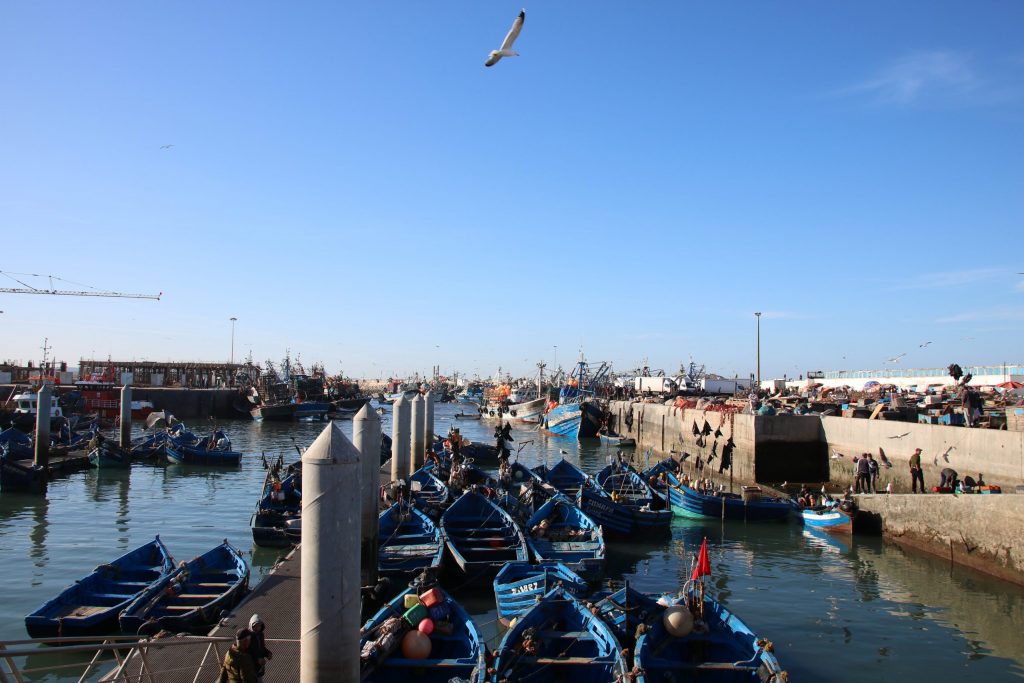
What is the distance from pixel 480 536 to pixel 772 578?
8.80 m

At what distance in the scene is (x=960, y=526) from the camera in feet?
71.8

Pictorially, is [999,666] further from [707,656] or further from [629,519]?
[629,519]

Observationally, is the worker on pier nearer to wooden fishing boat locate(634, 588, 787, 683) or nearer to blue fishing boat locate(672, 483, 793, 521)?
blue fishing boat locate(672, 483, 793, 521)

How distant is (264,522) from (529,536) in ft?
A: 30.2

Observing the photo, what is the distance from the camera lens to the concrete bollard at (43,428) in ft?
116

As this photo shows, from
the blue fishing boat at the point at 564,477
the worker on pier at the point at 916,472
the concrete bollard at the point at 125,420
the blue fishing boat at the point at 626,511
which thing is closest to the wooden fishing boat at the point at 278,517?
the blue fishing boat at the point at 626,511

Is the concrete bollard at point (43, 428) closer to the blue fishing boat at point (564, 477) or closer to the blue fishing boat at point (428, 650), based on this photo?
the blue fishing boat at point (564, 477)

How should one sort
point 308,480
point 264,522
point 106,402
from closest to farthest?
point 308,480, point 264,522, point 106,402

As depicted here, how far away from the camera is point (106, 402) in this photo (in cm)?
7512

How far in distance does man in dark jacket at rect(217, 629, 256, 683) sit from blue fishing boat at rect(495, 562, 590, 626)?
708 cm

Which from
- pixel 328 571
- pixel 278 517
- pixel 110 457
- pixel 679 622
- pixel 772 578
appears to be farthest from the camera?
pixel 110 457

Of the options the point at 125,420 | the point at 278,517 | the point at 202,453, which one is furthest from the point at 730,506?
the point at 125,420

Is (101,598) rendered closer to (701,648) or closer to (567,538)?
(567,538)

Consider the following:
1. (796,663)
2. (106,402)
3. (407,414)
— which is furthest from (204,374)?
(796,663)
